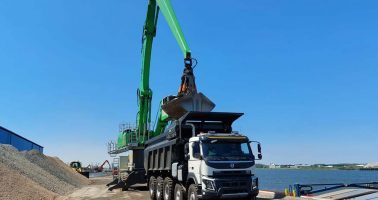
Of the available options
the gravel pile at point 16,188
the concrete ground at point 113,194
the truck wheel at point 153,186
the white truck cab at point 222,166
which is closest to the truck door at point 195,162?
the white truck cab at point 222,166

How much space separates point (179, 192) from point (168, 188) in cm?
105

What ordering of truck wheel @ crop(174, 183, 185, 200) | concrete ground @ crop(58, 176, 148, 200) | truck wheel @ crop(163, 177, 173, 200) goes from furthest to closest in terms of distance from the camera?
concrete ground @ crop(58, 176, 148, 200), truck wheel @ crop(163, 177, 173, 200), truck wheel @ crop(174, 183, 185, 200)

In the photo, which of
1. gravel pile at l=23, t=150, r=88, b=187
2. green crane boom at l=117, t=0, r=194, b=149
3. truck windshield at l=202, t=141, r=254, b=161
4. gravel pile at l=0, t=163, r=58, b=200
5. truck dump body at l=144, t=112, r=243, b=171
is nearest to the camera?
truck windshield at l=202, t=141, r=254, b=161

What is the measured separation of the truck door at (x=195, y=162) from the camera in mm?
15062

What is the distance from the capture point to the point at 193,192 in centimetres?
1539

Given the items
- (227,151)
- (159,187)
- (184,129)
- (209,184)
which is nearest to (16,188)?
(159,187)

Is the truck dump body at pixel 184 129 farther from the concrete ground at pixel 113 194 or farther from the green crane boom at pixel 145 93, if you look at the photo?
the green crane boom at pixel 145 93

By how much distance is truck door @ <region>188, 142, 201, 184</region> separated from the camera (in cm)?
1506

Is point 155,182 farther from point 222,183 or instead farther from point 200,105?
point 222,183

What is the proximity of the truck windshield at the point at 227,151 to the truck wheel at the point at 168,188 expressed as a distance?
11.2ft

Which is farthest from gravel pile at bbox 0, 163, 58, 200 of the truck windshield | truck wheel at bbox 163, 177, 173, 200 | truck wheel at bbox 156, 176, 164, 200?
the truck windshield

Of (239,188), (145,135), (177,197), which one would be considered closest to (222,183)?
(239,188)

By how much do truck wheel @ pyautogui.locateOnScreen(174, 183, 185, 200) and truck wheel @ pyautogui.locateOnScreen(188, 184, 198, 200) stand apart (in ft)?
2.81

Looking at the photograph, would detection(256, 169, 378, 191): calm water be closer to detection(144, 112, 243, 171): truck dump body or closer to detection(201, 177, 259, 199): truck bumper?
detection(144, 112, 243, 171): truck dump body
